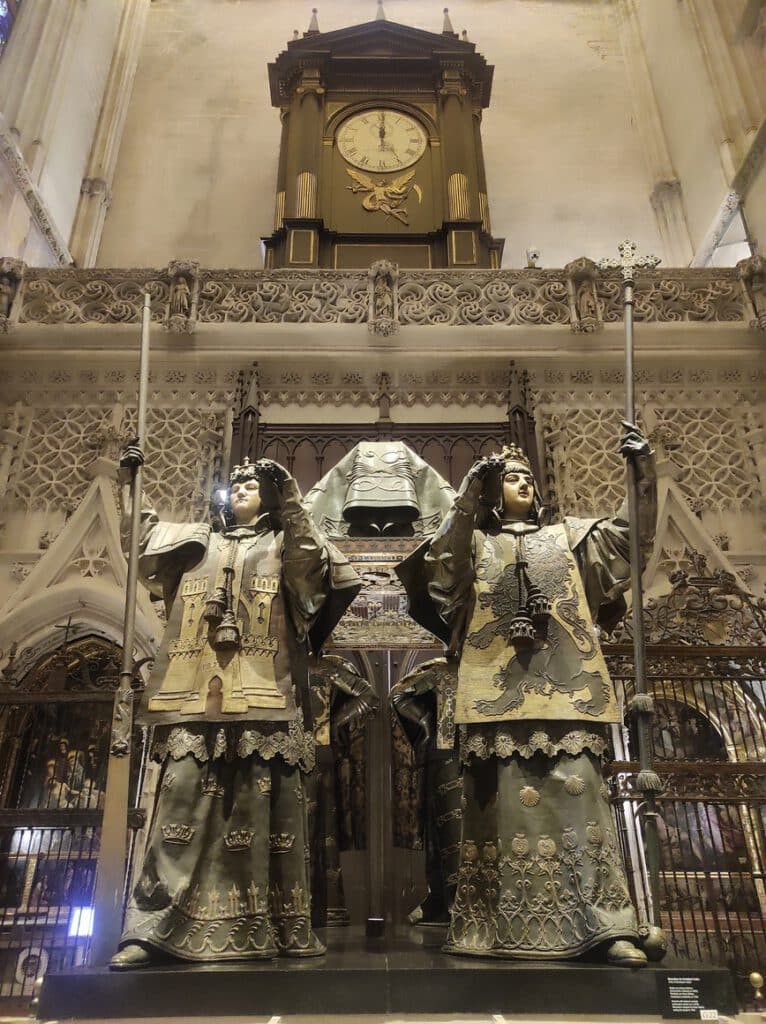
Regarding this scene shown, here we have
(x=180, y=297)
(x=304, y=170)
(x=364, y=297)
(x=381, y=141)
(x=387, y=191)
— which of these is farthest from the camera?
(x=381, y=141)

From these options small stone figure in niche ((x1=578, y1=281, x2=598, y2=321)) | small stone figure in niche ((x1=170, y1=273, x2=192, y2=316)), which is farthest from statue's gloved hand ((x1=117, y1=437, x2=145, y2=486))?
small stone figure in niche ((x1=578, y1=281, x2=598, y2=321))

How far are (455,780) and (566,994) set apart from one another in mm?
1492

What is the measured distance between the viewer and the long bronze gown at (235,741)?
2.86 meters

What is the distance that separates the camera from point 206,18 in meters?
13.3

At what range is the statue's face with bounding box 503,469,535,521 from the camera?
379 cm

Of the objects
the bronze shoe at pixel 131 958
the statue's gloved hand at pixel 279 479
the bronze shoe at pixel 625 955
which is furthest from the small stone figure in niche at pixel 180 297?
the bronze shoe at pixel 625 955

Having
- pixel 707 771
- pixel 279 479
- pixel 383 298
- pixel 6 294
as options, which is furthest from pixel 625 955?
pixel 6 294

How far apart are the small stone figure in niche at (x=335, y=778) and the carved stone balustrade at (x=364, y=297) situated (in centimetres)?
473

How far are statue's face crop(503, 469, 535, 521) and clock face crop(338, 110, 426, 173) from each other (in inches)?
307

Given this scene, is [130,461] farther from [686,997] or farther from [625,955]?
[686,997]

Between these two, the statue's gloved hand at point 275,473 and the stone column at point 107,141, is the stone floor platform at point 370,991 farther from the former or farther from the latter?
the stone column at point 107,141

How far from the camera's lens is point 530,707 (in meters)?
3.14

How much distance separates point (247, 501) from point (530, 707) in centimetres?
152

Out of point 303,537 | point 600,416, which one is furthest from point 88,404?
point 303,537
